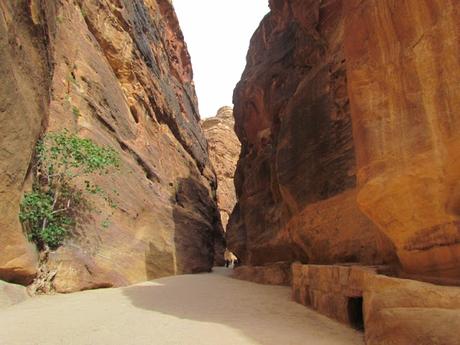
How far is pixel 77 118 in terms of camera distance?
45.8 feet

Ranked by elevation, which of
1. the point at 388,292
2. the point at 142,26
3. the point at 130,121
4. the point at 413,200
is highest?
the point at 142,26

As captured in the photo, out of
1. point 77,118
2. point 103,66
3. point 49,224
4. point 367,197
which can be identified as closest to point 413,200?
point 367,197

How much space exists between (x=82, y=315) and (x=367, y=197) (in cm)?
542

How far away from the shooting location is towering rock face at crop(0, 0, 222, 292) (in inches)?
356

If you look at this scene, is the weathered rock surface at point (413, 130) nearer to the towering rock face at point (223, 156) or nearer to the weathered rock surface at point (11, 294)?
the weathered rock surface at point (11, 294)

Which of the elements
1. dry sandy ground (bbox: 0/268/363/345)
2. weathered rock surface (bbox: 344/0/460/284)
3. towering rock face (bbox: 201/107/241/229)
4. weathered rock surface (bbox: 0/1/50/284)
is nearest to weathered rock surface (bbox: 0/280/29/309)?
dry sandy ground (bbox: 0/268/363/345)

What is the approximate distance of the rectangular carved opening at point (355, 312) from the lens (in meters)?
6.61

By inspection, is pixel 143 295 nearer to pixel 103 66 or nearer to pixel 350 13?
pixel 350 13

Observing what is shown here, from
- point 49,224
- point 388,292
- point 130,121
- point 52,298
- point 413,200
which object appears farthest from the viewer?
point 130,121

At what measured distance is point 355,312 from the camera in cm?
676

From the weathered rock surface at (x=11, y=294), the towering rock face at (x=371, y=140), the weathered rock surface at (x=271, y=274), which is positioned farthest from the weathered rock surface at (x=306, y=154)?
the weathered rock surface at (x=11, y=294)

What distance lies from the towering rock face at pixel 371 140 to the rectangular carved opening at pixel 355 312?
1178mm

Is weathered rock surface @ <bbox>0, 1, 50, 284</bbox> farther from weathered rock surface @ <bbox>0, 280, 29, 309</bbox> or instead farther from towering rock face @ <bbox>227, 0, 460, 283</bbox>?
towering rock face @ <bbox>227, 0, 460, 283</bbox>

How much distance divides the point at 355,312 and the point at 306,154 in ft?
19.8
